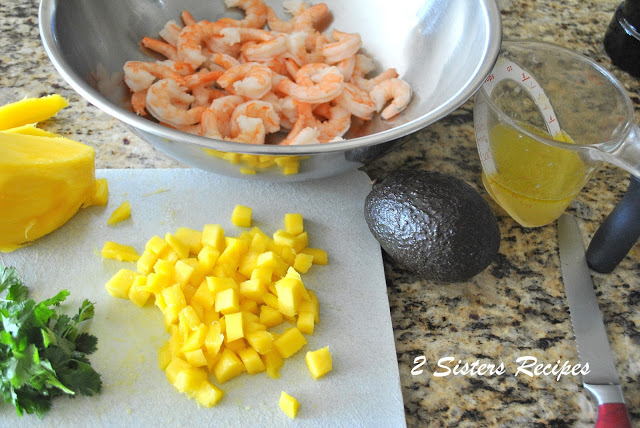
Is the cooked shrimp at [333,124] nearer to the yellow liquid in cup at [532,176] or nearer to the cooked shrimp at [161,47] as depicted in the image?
the yellow liquid in cup at [532,176]

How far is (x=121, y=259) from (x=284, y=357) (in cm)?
46

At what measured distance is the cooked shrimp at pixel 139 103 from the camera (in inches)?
59.6

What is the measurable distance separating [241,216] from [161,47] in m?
0.62

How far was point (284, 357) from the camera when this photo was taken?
3.95ft

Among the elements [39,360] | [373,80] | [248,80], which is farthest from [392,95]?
[39,360]

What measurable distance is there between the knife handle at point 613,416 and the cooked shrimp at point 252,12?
4.62ft

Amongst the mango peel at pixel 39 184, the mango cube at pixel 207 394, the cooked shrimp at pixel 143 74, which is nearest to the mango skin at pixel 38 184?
the mango peel at pixel 39 184

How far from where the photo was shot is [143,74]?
1.51 m

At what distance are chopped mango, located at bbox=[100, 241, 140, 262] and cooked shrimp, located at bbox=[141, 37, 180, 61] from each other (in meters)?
0.63

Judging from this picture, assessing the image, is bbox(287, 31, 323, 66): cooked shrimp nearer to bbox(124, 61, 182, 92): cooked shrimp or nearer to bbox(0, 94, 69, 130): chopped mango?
bbox(124, 61, 182, 92): cooked shrimp

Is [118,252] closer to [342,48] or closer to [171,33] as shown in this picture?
[171,33]

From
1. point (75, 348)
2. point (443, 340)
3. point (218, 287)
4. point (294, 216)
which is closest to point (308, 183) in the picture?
point (294, 216)

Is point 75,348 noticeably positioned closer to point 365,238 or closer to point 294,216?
point 294,216

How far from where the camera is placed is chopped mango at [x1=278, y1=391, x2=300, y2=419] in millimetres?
1112
